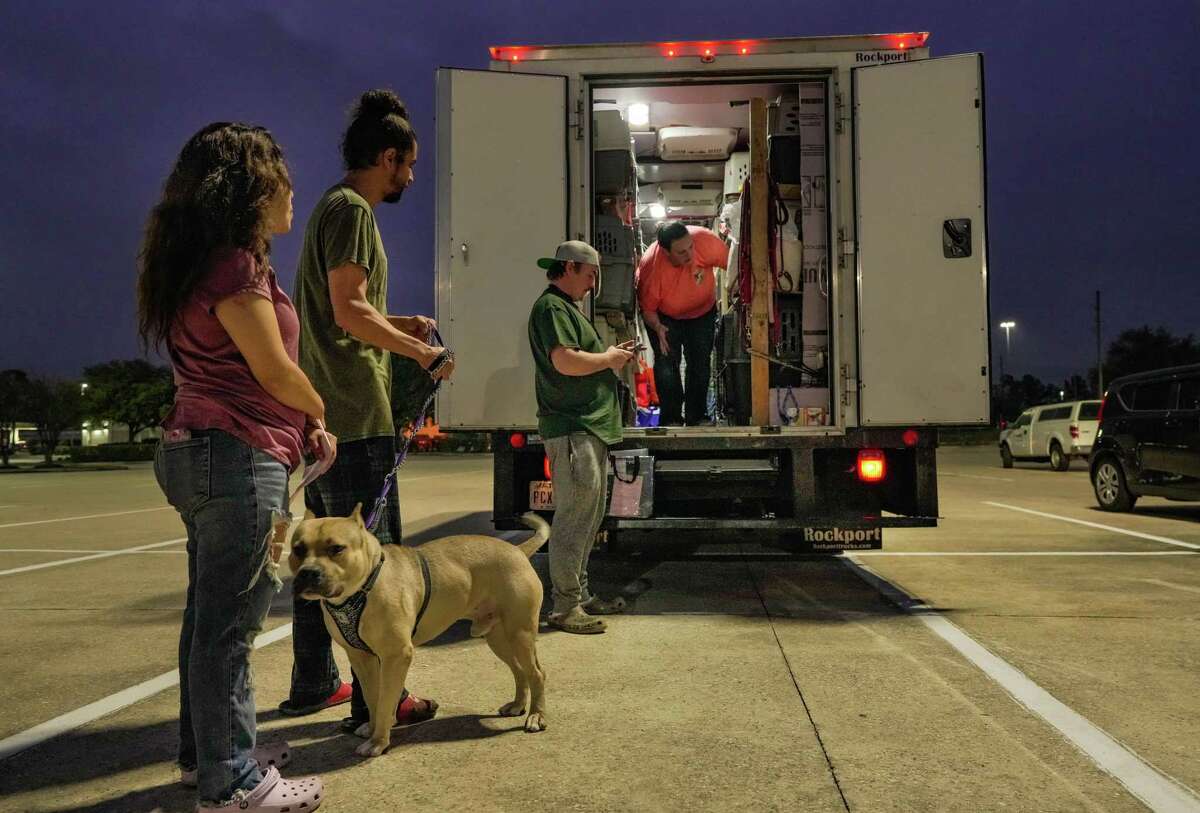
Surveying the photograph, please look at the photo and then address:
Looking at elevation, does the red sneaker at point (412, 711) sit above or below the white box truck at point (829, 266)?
below

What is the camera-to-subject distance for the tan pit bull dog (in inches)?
102

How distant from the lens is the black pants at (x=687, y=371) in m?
7.55

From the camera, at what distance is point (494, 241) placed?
5.69 m

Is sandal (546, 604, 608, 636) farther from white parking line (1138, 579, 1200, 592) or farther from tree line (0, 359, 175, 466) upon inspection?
tree line (0, 359, 175, 466)

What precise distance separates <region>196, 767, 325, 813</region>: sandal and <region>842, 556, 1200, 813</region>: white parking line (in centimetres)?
236

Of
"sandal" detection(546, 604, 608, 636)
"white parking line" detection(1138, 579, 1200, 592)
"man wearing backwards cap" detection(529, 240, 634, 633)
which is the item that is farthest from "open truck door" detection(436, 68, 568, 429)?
"white parking line" detection(1138, 579, 1200, 592)

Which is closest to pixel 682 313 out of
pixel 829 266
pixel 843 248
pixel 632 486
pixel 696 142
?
pixel 829 266

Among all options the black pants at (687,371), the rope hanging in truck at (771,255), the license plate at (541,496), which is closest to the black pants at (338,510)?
the license plate at (541,496)

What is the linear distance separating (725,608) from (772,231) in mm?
3245

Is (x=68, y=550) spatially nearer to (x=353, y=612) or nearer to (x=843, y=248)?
(x=353, y=612)

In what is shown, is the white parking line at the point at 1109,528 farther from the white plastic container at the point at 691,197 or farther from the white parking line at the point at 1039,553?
the white plastic container at the point at 691,197

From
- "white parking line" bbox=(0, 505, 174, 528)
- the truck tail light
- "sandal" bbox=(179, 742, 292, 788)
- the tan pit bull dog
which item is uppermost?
the truck tail light

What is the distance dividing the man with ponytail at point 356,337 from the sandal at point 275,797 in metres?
0.63

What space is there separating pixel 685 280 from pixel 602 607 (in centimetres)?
340
